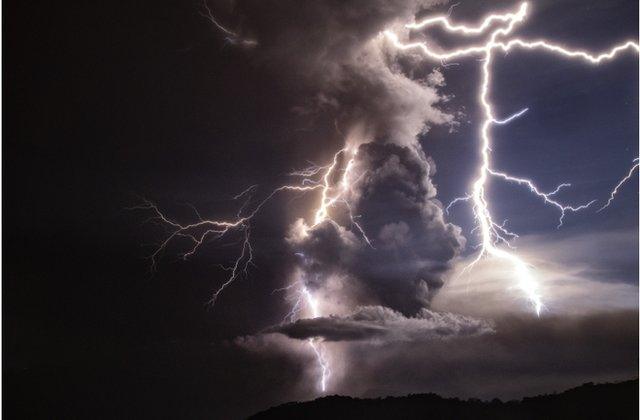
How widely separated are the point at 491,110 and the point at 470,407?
95.8 inches

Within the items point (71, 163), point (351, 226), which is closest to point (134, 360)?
point (71, 163)

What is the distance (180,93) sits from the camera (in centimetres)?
460

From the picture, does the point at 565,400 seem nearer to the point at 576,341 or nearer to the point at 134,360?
the point at 576,341

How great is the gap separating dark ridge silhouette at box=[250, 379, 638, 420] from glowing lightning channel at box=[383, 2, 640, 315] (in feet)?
2.47

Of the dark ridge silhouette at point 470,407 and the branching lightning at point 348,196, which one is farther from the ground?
the branching lightning at point 348,196

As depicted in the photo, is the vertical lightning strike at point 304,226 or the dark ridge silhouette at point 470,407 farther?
the vertical lightning strike at point 304,226

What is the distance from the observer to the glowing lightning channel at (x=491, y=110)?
444 cm

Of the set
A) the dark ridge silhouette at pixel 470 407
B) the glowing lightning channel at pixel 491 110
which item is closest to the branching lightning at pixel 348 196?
the glowing lightning channel at pixel 491 110

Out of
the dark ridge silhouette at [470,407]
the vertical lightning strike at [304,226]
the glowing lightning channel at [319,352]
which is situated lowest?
the dark ridge silhouette at [470,407]

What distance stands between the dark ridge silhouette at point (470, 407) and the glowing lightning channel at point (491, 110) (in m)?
0.75

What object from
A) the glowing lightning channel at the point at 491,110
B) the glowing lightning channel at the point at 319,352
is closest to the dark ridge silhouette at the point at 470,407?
the glowing lightning channel at the point at 319,352

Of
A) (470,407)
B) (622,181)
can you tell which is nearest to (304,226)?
(470,407)

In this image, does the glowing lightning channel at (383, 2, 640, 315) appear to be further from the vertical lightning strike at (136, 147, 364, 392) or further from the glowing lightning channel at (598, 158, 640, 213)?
the vertical lightning strike at (136, 147, 364, 392)

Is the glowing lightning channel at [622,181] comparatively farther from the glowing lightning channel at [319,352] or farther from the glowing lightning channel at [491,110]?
the glowing lightning channel at [319,352]
